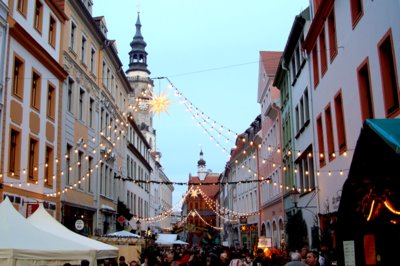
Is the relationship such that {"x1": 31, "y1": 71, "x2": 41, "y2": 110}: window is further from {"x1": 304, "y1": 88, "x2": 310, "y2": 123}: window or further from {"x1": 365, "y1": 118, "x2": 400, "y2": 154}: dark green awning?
{"x1": 365, "y1": 118, "x2": 400, "y2": 154}: dark green awning

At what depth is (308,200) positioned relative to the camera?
77.1 ft

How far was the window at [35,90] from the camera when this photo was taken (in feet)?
65.2

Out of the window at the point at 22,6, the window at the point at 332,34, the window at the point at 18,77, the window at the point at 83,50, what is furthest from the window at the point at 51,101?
the window at the point at 332,34

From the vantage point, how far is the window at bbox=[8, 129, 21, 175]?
58.4ft

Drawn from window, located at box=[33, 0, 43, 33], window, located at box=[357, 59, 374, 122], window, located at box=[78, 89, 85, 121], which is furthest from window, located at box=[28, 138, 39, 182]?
window, located at box=[357, 59, 374, 122]

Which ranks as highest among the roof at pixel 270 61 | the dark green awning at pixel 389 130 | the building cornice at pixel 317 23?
the roof at pixel 270 61

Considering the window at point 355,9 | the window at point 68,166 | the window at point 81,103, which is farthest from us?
the window at point 81,103

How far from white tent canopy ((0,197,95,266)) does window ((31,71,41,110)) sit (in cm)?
1031

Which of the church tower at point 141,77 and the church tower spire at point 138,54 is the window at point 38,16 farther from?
the church tower spire at point 138,54

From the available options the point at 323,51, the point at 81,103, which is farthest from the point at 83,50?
the point at 323,51

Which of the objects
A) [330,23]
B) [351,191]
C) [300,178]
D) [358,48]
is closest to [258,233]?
[300,178]

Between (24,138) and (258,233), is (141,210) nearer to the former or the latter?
(258,233)

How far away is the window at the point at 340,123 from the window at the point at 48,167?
11.5 meters

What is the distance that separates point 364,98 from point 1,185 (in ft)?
37.1
